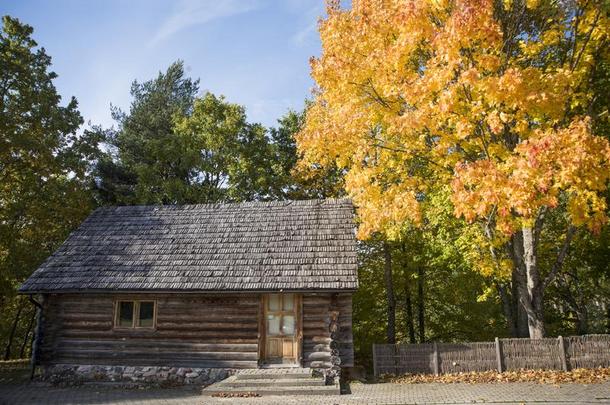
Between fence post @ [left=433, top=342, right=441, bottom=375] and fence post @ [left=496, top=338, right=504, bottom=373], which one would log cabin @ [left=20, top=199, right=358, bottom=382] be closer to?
fence post @ [left=433, top=342, right=441, bottom=375]

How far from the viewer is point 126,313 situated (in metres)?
16.3

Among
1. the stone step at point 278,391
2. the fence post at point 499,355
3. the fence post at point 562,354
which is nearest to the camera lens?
the stone step at point 278,391

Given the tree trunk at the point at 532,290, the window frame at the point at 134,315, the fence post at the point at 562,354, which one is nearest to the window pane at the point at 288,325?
the window frame at the point at 134,315

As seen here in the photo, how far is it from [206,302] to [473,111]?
428 inches

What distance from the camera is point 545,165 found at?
10312 millimetres

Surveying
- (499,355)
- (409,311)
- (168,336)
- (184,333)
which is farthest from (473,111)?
(409,311)

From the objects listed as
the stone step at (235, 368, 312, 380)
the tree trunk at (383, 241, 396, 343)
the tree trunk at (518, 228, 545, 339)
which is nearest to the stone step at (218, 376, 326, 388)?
the stone step at (235, 368, 312, 380)

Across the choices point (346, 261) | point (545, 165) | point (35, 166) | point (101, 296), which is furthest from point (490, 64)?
point (35, 166)

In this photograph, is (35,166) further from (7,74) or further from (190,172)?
(190,172)

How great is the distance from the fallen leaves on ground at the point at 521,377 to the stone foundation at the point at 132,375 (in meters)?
6.09

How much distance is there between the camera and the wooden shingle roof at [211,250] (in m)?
15.5

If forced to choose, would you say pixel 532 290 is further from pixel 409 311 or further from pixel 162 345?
pixel 162 345

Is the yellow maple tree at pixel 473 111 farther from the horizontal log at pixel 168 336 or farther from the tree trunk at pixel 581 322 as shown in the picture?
the tree trunk at pixel 581 322

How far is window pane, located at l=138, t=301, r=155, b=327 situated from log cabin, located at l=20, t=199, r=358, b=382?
0.04 m
